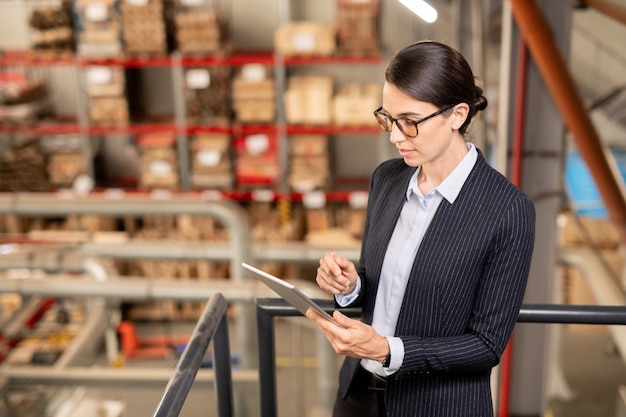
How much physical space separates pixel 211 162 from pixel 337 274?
19.4 ft

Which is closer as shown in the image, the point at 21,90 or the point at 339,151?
the point at 21,90

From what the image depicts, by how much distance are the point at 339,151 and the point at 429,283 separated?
687 centimetres

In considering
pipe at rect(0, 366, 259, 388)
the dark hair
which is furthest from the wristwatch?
pipe at rect(0, 366, 259, 388)

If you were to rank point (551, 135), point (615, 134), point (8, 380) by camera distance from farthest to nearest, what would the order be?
point (615, 134)
point (551, 135)
point (8, 380)

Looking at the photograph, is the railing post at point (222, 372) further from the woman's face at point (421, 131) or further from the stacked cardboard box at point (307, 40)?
the stacked cardboard box at point (307, 40)

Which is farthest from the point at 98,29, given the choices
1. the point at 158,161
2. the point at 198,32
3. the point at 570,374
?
the point at 570,374

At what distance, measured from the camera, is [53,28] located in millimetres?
7539

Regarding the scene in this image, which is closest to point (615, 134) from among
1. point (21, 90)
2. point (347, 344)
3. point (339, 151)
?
point (339, 151)

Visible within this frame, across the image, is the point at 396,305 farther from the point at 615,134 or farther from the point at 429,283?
the point at 615,134

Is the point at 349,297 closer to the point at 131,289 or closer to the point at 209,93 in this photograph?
the point at 131,289

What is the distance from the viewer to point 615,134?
8.09m

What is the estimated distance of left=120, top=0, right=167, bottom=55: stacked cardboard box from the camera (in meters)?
7.22

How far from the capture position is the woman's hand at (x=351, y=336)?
5.11ft

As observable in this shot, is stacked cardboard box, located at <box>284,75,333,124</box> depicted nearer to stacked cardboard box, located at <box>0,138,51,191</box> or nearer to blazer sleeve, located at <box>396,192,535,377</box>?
stacked cardboard box, located at <box>0,138,51,191</box>
